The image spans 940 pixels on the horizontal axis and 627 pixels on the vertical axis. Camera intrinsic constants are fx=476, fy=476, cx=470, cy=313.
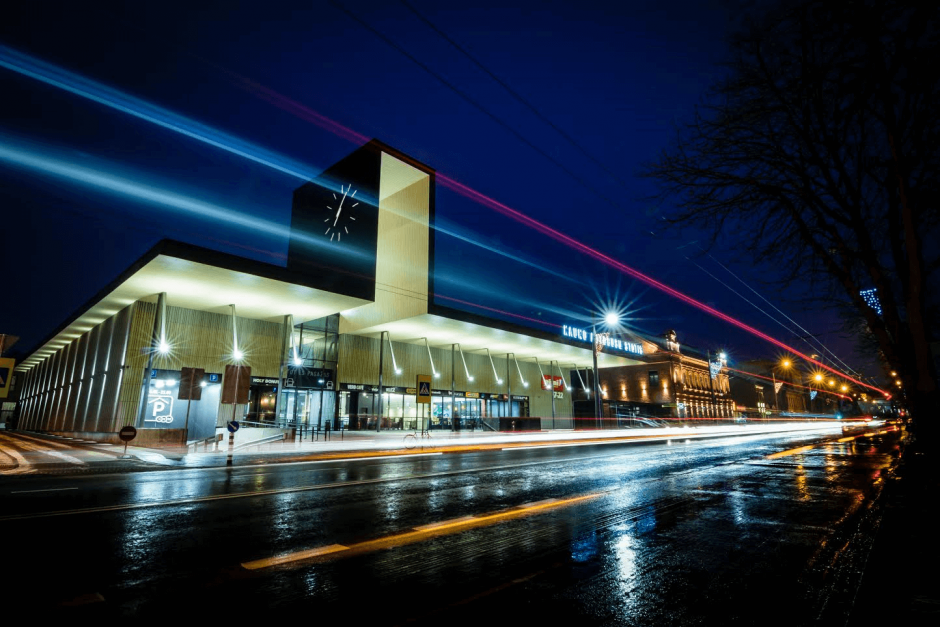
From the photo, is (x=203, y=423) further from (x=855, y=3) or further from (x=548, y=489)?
(x=855, y=3)

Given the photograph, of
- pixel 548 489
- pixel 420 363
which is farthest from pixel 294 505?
pixel 420 363

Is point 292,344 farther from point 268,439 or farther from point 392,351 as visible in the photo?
point 392,351

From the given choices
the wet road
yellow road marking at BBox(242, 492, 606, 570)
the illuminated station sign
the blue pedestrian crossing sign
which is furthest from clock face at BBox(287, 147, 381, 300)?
yellow road marking at BBox(242, 492, 606, 570)

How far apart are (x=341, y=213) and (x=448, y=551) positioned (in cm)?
3856

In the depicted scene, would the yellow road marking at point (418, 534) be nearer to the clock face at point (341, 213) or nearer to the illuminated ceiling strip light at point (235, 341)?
the illuminated ceiling strip light at point (235, 341)

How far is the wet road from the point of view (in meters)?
2.96

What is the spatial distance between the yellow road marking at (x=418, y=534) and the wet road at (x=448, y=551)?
3 cm

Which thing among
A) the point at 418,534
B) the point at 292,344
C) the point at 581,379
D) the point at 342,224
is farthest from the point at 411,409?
the point at 418,534

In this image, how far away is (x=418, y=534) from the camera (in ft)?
15.7

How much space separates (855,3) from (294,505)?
982cm

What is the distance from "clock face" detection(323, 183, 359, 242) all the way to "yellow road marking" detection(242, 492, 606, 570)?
34807 millimetres

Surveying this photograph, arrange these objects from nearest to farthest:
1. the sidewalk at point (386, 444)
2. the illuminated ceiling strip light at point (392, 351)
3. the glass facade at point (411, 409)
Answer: the sidewalk at point (386, 444)
the glass facade at point (411, 409)
the illuminated ceiling strip light at point (392, 351)

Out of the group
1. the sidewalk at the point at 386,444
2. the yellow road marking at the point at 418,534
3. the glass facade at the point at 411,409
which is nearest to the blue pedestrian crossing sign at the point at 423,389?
the sidewalk at the point at 386,444

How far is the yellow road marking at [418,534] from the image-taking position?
13.0 ft
